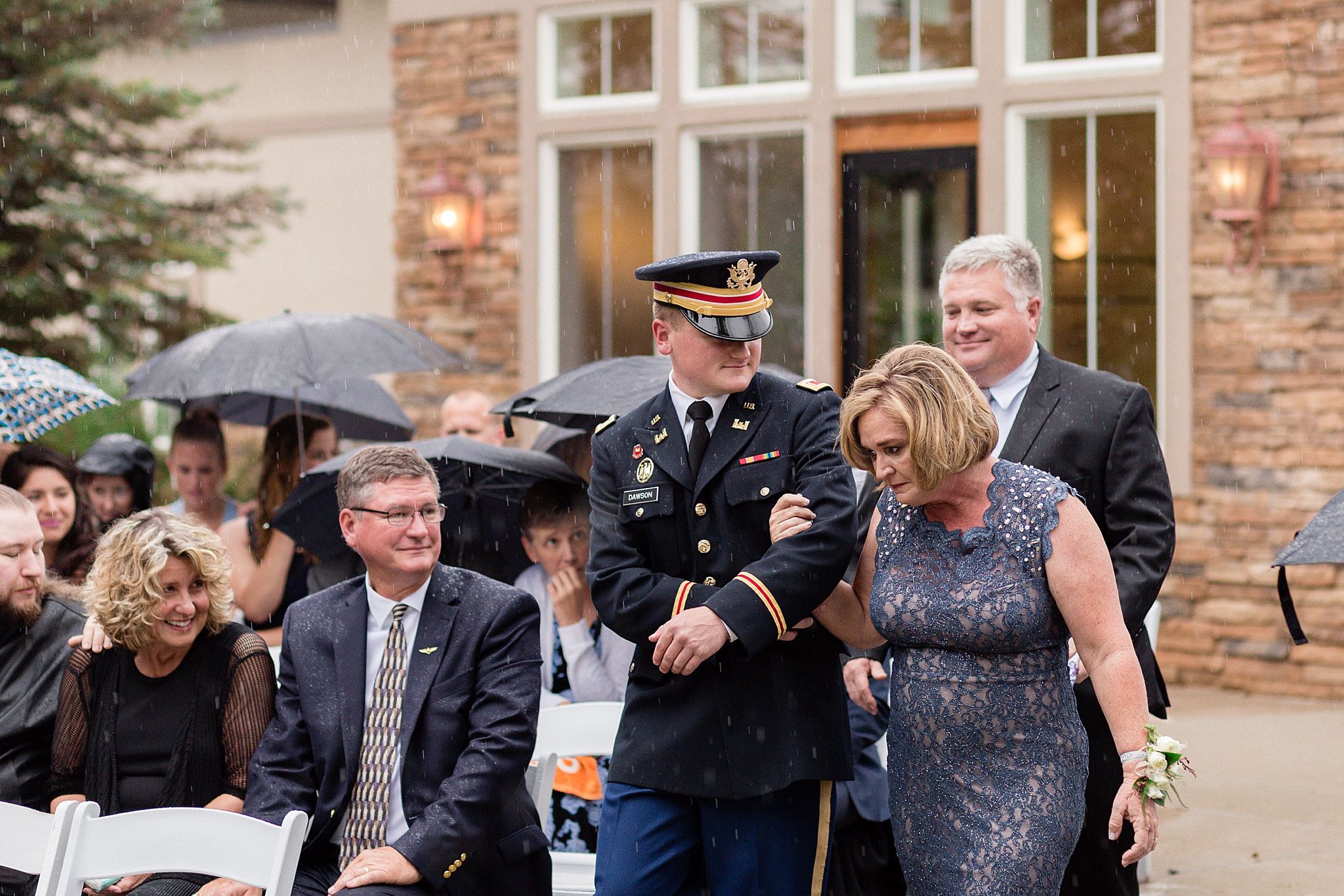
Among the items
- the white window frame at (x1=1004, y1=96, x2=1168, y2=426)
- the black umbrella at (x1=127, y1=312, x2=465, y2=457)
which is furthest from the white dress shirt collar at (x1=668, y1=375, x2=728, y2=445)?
the white window frame at (x1=1004, y1=96, x2=1168, y2=426)

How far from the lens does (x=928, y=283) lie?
938 centimetres

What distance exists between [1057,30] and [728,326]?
6.25m

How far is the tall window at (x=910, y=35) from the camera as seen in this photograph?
9.12 metres

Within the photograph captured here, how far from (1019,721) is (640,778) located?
2.83ft

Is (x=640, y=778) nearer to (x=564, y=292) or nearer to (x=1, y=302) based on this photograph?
(x=564, y=292)

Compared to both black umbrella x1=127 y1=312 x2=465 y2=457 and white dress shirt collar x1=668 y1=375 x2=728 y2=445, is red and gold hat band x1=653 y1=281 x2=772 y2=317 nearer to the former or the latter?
white dress shirt collar x1=668 y1=375 x2=728 y2=445

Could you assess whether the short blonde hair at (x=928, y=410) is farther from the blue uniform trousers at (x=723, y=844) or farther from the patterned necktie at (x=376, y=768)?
the patterned necktie at (x=376, y=768)

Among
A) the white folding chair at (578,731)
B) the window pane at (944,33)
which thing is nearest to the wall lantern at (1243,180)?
the window pane at (944,33)

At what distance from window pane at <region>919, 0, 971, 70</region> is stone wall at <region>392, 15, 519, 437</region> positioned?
2.89 metres

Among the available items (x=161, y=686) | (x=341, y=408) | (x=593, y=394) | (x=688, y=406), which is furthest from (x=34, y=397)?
(x=688, y=406)

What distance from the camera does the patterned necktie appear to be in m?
3.76

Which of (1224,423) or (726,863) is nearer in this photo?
(726,863)

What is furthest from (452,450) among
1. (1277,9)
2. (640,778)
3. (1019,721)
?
(1277,9)

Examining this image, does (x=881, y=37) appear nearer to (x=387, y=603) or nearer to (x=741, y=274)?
(x=741, y=274)
